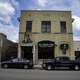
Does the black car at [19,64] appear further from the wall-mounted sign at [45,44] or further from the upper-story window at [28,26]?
the upper-story window at [28,26]

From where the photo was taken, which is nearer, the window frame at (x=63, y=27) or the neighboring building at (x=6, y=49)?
the window frame at (x=63, y=27)

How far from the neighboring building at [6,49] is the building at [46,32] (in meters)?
6.05

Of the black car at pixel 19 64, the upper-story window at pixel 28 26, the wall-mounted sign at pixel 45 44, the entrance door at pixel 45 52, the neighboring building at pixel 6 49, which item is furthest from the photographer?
the neighboring building at pixel 6 49

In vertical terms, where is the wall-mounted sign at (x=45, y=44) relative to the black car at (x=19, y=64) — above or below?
above

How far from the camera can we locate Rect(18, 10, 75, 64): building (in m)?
36.2

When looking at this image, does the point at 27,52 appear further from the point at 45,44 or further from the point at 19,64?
the point at 19,64

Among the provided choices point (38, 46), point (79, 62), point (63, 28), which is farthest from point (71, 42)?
point (79, 62)

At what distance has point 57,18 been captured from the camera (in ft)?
120

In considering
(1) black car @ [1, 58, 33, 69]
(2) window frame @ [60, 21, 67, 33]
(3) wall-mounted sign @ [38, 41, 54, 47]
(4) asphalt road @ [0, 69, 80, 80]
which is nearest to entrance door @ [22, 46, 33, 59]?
(3) wall-mounted sign @ [38, 41, 54, 47]

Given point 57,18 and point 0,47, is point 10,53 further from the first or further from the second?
point 57,18

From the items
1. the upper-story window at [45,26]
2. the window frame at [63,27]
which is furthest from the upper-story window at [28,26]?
the window frame at [63,27]

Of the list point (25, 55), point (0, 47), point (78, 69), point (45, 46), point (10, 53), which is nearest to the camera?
point (78, 69)

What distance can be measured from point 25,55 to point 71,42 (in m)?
7.72

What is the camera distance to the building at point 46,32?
36.2 m
